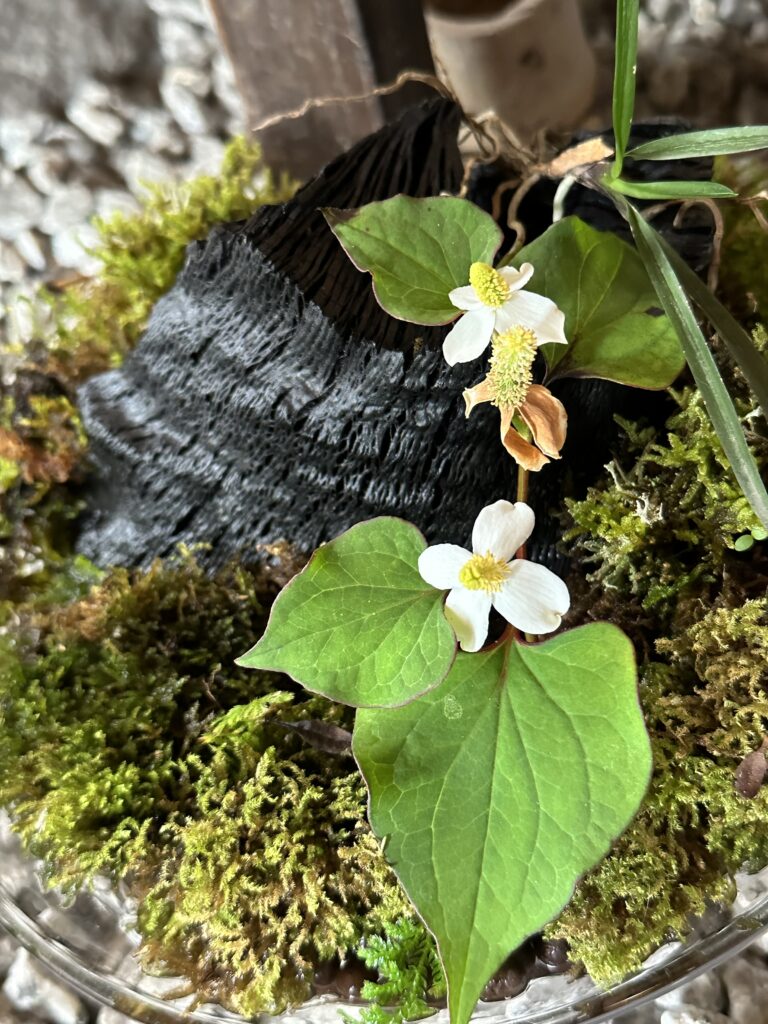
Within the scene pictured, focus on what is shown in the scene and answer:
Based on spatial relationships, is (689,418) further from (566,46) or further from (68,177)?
(68,177)

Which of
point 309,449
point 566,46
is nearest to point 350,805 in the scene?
point 309,449

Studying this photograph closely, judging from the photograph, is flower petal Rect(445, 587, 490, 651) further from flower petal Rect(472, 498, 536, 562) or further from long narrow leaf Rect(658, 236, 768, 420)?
long narrow leaf Rect(658, 236, 768, 420)

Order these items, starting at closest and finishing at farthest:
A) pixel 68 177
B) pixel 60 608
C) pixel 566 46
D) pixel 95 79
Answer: pixel 60 608 → pixel 566 46 → pixel 68 177 → pixel 95 79

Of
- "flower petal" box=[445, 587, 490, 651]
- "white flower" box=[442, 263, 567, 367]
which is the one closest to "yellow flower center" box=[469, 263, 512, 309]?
"white flower" box=[442, 263, 567, 367]

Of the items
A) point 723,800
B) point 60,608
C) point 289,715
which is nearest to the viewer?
point 723,800

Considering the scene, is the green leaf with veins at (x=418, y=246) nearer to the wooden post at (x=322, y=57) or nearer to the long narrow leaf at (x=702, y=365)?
the long narrow leaf at (x=702, y=365)

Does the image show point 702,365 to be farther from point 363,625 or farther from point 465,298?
point 363,625

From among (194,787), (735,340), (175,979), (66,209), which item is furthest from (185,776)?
(66,209)

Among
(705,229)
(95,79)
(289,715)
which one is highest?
(95,79)
